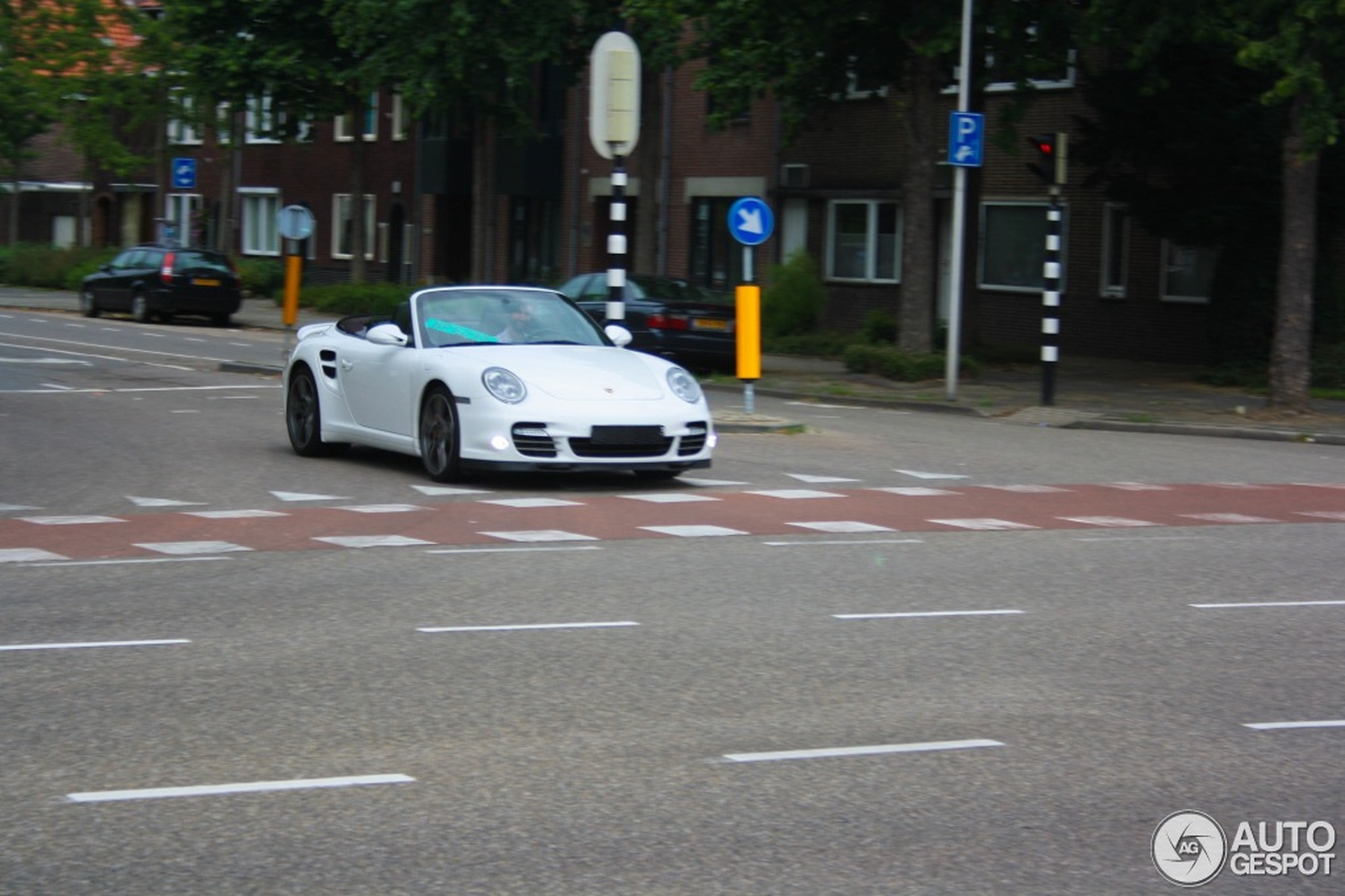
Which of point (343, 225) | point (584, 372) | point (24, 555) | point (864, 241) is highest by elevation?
point (343, 225)

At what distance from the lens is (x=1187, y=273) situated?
1277 inches

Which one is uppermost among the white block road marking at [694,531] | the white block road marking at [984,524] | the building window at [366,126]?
the building window at [366,126]

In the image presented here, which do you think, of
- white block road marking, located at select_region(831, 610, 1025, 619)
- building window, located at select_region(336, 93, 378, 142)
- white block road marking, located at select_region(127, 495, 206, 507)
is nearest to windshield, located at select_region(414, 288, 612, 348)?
white block road marking, located at select_region(127, 495, 206, 507)

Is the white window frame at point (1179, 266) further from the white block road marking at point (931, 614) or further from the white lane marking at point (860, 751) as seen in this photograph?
the white lane marking at point (860, 751)

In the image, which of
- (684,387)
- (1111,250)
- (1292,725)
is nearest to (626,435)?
(684,387)

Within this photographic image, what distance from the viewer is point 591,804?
540 cm

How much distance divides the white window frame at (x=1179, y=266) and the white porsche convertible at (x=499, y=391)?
767 inches

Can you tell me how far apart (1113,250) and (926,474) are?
1955 centimetres

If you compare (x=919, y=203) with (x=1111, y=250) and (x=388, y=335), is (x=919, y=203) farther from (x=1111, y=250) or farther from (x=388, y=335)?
(x=388, y=335)

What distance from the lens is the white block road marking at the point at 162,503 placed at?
12.5 metres

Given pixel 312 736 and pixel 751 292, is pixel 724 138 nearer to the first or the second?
Answer: pixel 751 292

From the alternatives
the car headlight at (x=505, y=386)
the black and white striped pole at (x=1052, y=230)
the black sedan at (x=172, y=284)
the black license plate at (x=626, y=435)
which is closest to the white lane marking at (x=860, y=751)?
the black license plate at (x=626, y=435)

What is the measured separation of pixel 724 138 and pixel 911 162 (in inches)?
639

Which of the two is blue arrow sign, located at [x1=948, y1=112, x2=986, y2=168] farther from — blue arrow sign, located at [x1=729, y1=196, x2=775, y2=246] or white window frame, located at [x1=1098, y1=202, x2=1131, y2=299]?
white window frame, located at [x1=1098, y1=202, x2=1131, y2=299]
